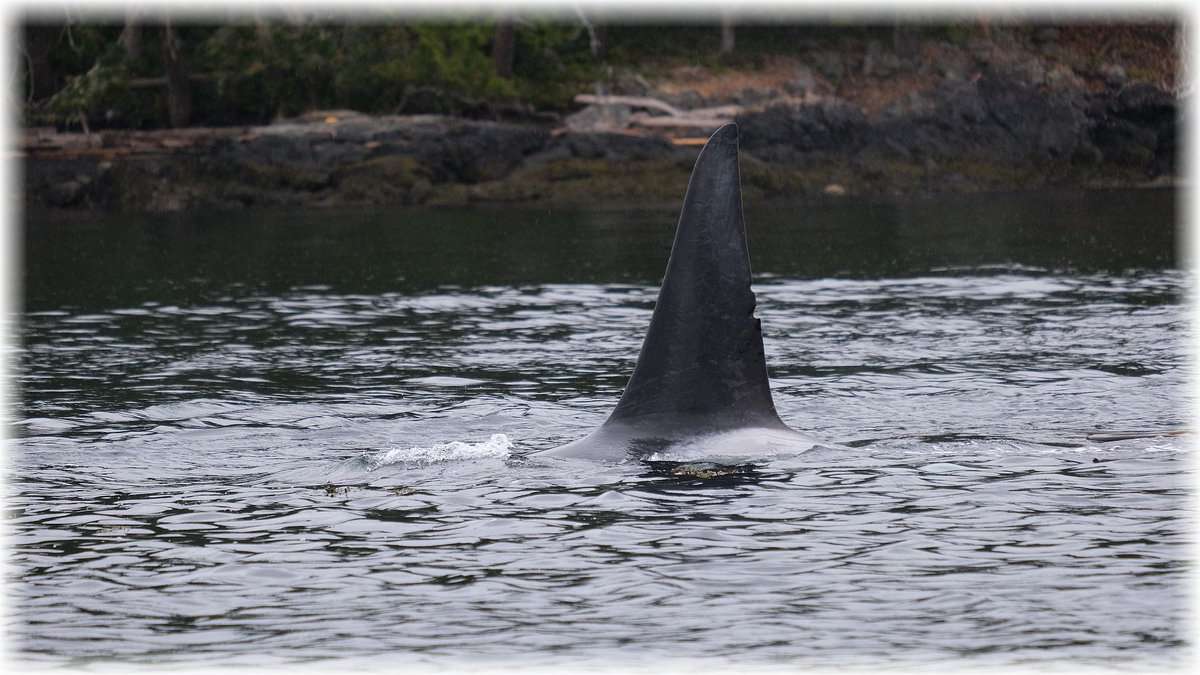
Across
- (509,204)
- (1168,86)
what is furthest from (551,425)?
(1168,86)

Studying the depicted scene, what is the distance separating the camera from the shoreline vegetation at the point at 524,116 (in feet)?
156

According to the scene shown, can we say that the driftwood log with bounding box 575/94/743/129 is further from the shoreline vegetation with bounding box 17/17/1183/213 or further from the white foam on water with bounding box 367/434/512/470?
the white foam on water with bounding box 367/434/512/470

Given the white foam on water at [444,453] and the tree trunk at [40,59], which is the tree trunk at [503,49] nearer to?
the tree trunk at [40,59]

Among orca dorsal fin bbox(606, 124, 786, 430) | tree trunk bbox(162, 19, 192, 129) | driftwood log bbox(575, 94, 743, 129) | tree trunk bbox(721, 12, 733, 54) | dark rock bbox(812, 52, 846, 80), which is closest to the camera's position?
orca dorsal fin bbox(606, 124, 786, 430)

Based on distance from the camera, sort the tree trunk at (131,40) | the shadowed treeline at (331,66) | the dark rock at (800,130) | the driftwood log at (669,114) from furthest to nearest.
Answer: the tree trunk at (131,40), the shadowed treeline at (331,66), the driftwood log at (669,114), the dark rock at (800,130)

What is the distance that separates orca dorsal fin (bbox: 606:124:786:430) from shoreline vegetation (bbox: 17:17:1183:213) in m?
35.6

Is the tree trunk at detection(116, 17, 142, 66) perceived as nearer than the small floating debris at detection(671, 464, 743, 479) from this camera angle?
No

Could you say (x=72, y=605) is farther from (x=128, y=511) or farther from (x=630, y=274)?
(x=630, y=274)

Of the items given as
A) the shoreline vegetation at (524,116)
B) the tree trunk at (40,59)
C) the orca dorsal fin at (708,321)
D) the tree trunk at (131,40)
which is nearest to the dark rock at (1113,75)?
the shoreline vegetation at (524,116)

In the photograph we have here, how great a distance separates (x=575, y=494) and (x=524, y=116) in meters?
41.2

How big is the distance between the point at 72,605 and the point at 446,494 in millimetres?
3026

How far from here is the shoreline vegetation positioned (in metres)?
47.6

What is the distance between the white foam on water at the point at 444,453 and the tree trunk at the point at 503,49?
40867 mm

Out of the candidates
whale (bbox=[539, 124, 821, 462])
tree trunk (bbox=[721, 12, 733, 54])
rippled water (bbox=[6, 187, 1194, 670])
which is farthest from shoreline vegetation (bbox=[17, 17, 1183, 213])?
whale (bbox=[539, 124, 821, 462])
